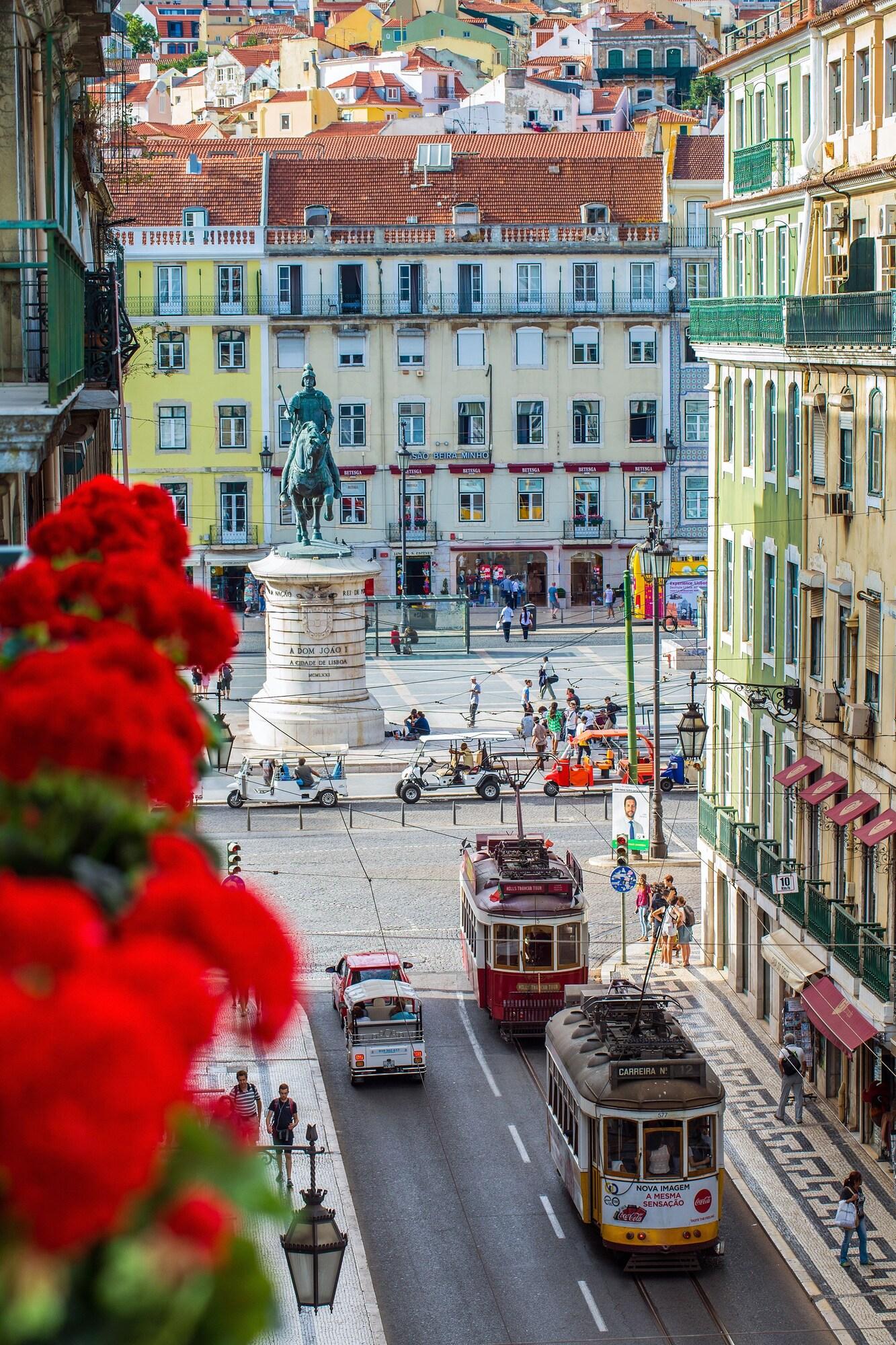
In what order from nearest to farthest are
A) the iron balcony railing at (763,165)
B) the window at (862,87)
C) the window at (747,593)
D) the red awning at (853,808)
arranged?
the red awning at (853,808) < the window at (862,87) < the iron balcony railing at (763,165) < the window at (747,593)

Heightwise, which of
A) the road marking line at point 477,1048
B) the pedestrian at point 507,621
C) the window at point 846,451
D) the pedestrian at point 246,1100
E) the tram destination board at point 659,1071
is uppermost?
the window at point 846,451

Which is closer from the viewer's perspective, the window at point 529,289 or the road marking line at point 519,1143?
the road marking line at point 519,1143

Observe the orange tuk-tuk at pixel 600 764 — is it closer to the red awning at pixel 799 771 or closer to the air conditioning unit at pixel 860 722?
the red awning at pixel 799 771

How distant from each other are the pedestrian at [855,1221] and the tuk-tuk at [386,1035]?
26.0 ft

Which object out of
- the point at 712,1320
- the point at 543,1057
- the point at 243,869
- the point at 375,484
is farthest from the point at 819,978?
the point at 375,484

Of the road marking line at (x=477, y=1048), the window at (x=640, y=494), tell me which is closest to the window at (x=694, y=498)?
the window at (x=640, y=494)

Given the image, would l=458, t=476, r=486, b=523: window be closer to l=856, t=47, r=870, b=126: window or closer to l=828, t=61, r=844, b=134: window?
l=828, t=61, r=844, b=134: window

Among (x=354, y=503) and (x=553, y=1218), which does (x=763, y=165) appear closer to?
(x=553, y=1218)

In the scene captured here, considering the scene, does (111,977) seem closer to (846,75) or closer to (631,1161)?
(631,1161)

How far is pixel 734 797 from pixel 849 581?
26.0 feet

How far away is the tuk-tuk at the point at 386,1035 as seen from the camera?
101 ft

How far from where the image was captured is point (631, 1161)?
24.0 metres

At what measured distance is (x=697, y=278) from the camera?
79.0 meters

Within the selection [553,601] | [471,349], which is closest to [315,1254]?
[553,601]
